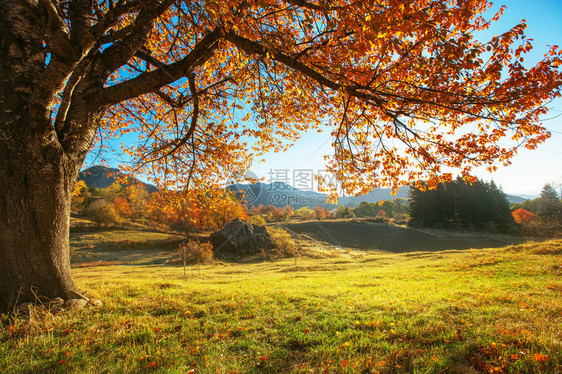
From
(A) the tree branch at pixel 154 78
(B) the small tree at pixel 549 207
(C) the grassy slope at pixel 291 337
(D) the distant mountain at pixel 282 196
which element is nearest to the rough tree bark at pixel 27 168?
(C) the grassy slope at pixel 291 337

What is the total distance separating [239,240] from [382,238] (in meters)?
28.7

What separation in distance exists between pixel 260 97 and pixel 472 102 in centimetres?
452

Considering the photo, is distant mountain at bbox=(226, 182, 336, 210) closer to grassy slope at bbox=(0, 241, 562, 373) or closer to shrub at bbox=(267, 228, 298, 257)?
grassy slope at bbox=(0, 241, 562, 373)

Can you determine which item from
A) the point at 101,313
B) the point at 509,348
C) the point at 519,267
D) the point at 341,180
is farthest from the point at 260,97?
the point at 519,267

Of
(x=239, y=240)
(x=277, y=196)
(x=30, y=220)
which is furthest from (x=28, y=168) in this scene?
(x=277, y=196)

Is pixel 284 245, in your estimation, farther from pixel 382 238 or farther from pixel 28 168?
pixel 28 168

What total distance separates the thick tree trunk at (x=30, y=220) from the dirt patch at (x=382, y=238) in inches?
1568

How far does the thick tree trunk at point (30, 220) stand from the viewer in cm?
364

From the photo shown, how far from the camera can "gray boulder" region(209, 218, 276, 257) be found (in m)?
30.3

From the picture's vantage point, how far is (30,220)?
3.78m

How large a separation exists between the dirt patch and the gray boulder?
46.5 ft

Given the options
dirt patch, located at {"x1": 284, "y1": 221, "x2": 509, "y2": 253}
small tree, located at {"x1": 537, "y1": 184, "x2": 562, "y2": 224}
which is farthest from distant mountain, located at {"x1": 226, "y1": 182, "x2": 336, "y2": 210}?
small tree, located at {"x1": 537, "y1": 184, "x2": 562, "y2": 224}

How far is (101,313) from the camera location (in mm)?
4027

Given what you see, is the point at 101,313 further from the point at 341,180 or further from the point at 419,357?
the point at 341,180
